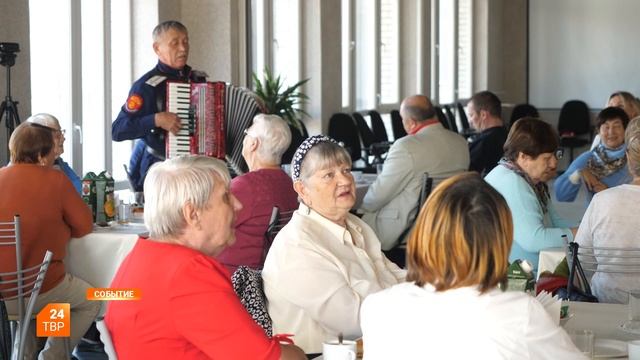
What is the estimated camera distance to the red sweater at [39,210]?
4758mm

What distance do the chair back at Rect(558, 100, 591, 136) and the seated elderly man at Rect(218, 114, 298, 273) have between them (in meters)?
11.8

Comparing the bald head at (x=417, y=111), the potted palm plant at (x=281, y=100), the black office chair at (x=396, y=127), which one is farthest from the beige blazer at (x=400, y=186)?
the black office chair at (x=396, y=127)

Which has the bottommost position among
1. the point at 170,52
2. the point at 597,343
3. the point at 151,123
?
the point at 597,343

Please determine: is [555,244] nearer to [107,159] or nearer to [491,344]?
[491,344]

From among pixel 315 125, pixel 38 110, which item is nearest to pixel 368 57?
pixel 315 125

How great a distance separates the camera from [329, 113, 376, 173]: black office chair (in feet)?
35.6

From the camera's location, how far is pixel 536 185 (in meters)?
4.85

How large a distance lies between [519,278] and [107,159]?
16.3 ft

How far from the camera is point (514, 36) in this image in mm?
17688

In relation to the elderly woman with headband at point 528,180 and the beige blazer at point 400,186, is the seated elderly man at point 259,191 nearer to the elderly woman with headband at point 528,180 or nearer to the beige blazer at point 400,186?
the elderly woman with headband at point 528,180

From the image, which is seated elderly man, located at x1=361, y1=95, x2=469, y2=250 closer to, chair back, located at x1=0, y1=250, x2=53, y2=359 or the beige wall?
the beige wall

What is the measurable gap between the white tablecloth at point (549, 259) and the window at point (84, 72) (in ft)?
11.5

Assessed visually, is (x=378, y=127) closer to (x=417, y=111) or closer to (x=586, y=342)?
(x=417, y=111)

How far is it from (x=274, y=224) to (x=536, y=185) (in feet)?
4.04
